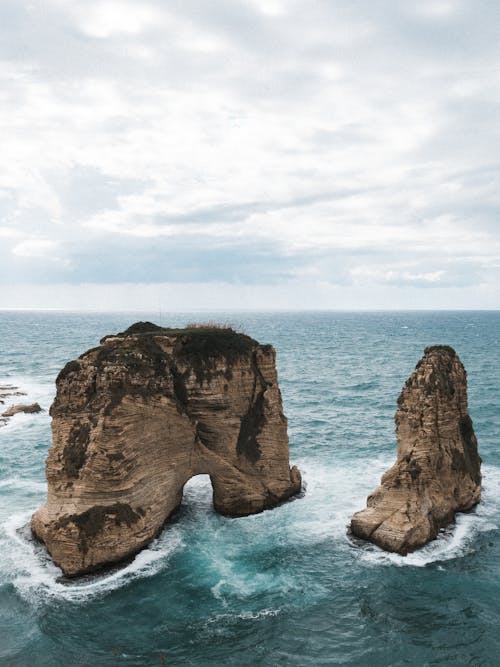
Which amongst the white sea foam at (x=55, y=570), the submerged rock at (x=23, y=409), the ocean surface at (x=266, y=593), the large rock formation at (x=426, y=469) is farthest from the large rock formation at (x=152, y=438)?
the submerged rock at (x=23, y=409)

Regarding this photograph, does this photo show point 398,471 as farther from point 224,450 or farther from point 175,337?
point 175,337

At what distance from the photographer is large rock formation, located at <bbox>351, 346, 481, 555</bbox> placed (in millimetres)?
25891

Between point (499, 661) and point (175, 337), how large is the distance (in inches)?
832

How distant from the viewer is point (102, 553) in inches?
935

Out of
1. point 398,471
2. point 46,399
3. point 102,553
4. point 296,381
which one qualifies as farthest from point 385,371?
point 102,553

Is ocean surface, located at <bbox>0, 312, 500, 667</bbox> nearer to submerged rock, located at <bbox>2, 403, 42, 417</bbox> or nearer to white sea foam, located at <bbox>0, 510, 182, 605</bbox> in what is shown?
white sea foam, located at <bbox>0, 510, 182, 605</bbox>

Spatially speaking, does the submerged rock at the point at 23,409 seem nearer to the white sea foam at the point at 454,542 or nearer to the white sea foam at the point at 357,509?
the white sea foam at the point at 357,509

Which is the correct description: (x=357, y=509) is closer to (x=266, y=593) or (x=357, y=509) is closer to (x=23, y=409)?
(x=266, y=593)

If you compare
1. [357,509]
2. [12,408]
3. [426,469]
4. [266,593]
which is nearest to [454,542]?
[426,469]

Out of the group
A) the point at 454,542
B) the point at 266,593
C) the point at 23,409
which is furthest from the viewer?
the point at 23,409

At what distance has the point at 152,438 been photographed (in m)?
26.4

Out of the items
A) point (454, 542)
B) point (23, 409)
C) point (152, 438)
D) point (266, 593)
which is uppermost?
point (152, 438)

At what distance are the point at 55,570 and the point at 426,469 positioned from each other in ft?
63.2

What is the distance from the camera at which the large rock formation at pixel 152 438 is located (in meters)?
23.9
